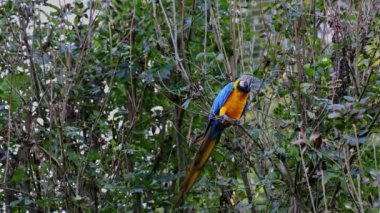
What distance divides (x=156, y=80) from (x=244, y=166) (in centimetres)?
79

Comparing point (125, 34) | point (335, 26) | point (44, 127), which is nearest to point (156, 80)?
point (125, 34)

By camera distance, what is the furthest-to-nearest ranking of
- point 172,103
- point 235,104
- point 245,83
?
point 172,103 → point 235,104 → point 245,83

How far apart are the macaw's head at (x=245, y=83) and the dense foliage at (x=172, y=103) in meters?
0.05

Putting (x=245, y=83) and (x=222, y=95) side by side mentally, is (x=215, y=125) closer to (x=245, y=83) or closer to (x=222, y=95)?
(x=222, y=95)

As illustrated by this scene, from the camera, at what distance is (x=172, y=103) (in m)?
3.82

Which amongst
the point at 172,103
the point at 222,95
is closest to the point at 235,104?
the point at 222,95

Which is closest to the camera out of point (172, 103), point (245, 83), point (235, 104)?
point (245, 83)

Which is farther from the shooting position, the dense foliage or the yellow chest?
the yellow chest

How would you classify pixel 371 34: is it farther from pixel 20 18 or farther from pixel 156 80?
pixel 20 18

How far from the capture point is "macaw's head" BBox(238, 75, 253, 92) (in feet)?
11.1

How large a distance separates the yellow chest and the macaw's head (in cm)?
6

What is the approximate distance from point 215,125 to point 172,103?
41 centimetres

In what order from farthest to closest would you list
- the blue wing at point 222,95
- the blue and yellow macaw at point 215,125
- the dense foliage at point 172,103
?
the blue wing at point 222,95, the blue and yellow macaw at point 215,125, the dense foliage at point 172,103

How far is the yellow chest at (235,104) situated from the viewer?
11.6 ft
